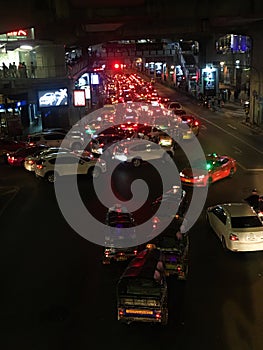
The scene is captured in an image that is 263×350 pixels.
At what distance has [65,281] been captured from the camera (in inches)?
549

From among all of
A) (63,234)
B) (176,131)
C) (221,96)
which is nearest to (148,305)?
(63,234)

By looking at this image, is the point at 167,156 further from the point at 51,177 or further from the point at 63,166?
the point at 51,177

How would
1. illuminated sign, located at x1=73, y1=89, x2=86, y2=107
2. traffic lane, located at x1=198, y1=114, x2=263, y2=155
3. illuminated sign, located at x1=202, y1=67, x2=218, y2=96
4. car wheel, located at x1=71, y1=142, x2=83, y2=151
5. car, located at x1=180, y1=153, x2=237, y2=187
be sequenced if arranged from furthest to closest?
illuminated sign, located at x1=202, y1=67, x2=218, y2=96 → illuminated sign, located at x1=73, y1=89, x2=86, y2=107 → traffic lane, located at x1=198, y1=114, x2=263, y2=155 → car wheel, located at x1=71, y1=142, x2=83, y2=151 → car, located at x1=180, y1=153, x2=237, y2=187

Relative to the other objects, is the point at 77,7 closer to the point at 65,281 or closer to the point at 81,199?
the point at 81,199

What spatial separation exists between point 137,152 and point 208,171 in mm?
5989

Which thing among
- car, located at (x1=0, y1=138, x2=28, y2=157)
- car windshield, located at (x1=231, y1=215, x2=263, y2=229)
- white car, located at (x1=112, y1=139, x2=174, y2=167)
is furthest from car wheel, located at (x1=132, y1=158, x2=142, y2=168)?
car windshield, located at (x1=231, y1=215, x2=263, y2=229)

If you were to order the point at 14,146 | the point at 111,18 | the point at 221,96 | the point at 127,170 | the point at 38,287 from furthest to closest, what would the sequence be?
1. the point at 221,96
2. the point at 14,146
3. the point at 127,170
4. the point at 111,18
5. the point at 38,287

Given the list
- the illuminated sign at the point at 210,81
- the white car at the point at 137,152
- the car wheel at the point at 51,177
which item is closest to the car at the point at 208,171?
the white car at the point at 137,152

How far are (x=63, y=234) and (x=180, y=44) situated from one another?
7922 cm

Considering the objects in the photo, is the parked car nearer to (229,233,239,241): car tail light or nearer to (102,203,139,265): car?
(102,203,139,265): car

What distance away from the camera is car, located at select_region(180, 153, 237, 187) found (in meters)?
23.8

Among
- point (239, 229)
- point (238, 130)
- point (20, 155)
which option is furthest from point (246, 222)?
point (238, 130)

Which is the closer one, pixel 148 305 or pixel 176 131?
pixel 148 305

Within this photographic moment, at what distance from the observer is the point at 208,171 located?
24.2m
